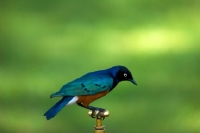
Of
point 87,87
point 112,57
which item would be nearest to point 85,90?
point 87,87

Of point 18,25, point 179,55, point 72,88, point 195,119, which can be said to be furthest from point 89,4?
point 195,119

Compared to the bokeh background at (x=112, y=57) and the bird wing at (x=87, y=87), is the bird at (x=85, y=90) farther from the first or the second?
the bokeh background at (x=112, y=57)

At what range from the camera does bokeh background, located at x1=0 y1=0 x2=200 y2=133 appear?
1747 millimetres

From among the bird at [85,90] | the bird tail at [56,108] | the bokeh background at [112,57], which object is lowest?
the bird tail at [56,108]

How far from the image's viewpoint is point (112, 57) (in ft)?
5.76

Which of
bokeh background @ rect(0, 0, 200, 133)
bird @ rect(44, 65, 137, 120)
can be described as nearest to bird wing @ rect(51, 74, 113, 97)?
bird @ rect(44, 65, 137, 120)

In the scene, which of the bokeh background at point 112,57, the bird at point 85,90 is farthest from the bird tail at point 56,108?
the bokeh background at point 112,57

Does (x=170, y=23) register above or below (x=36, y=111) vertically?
above

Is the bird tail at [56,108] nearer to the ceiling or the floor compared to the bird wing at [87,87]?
nearer to the floor

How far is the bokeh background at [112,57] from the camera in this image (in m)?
1.75

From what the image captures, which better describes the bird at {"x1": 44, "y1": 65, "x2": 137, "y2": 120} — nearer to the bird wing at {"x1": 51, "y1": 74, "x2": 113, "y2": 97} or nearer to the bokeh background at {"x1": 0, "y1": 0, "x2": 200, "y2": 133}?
the bird wing at {"x1": 51, "y1": 74, "x2": 113, "y2": 97}

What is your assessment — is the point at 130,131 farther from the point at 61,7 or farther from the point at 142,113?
the point at 61,7

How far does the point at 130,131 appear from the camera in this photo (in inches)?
68.7

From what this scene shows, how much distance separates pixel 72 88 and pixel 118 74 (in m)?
0.16
